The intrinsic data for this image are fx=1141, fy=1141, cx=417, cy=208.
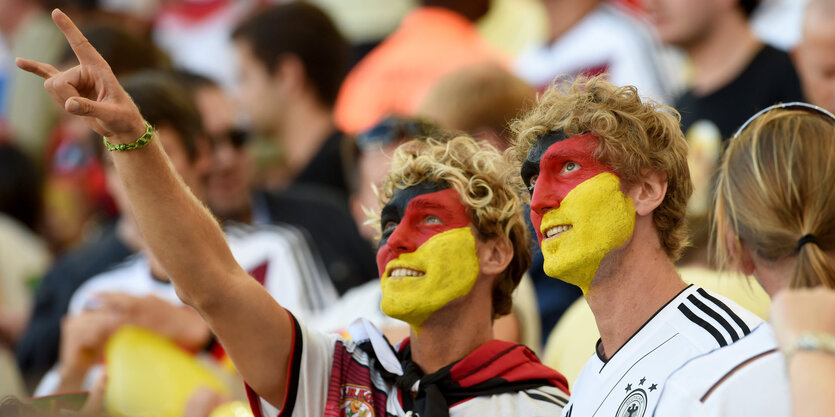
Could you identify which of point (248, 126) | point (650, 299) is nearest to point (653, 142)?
point (650, 299)

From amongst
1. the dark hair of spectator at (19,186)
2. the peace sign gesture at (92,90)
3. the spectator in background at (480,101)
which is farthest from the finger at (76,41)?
the dark hair of spectator at (19,186)

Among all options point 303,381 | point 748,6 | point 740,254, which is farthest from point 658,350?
point 748,6

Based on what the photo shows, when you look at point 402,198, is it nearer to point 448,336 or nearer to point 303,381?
point 448,336

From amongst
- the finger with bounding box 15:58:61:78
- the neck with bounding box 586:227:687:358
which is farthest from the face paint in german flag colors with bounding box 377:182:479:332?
the finger with bounding box 15:58:61:78

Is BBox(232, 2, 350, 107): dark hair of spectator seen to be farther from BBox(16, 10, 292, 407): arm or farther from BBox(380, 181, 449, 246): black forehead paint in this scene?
BBox(16, 10, 292, 407): arm

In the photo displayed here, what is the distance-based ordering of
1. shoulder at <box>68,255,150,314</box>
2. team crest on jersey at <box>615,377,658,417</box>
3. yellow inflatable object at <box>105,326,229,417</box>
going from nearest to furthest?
1. team crest on jersey at <box>615,377,658,417</box>
2. yellow inflatable object at <box>105,326,229,417</box>
3. shoulder at <box>68,255,150,314</box>

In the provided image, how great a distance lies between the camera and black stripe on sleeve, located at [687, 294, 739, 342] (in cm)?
277

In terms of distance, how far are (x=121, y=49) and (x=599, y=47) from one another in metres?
2.73

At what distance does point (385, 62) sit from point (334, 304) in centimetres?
214

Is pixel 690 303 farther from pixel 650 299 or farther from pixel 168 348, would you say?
pixel 168 348

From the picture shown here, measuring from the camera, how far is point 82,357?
465 cm

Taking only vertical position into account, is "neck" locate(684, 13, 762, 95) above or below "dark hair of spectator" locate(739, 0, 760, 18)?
below

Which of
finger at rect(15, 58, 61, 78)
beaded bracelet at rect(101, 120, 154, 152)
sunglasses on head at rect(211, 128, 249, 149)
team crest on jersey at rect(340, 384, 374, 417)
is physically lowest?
team crest on jersey at rect(340, 384, 374, 417)

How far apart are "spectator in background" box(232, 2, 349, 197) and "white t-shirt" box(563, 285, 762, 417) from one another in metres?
3.71
